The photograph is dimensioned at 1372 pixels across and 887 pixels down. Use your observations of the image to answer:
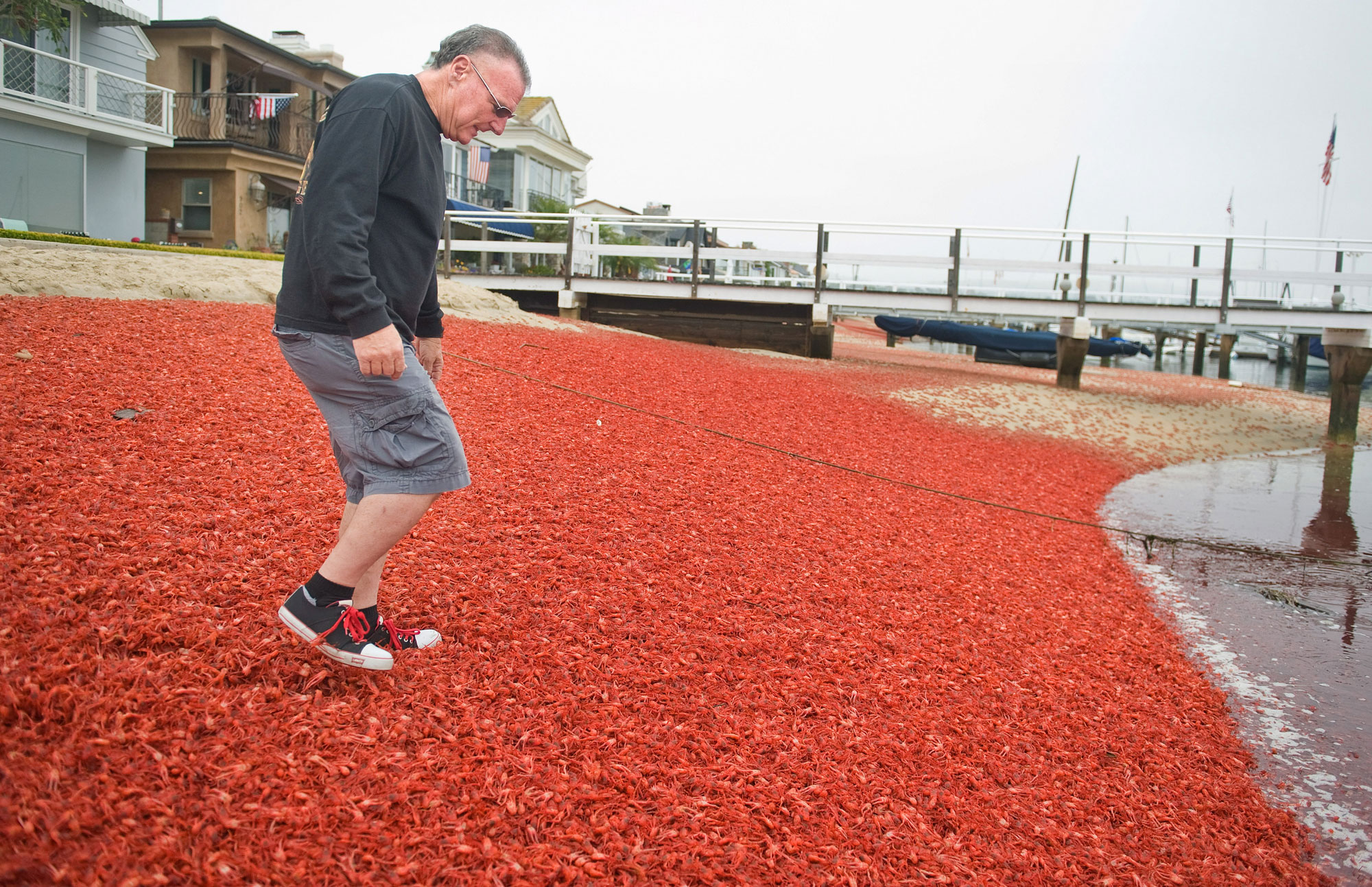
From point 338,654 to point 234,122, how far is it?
80.0 feet

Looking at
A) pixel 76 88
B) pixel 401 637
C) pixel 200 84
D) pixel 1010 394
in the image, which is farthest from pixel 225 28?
pixel 401 637

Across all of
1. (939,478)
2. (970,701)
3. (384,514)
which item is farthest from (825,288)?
(384,514)

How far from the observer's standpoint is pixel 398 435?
96.4 inches

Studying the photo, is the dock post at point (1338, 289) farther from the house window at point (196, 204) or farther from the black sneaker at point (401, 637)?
the house window at point (196, 204)

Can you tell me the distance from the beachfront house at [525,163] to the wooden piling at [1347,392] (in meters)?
23.8

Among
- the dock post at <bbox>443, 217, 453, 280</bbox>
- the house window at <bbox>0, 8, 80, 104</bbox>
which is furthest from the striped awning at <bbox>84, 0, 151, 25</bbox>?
the dock post at <bbox>443, 217, 453, 280</bbox>

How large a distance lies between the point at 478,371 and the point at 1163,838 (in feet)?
22.1

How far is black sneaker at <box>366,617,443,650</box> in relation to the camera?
2832 millimetres

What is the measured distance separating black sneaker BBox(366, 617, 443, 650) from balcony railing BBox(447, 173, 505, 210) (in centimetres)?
2862

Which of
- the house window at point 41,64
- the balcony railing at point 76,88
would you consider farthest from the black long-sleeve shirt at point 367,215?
the house window at point 41,64

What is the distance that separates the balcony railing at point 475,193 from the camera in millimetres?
30469

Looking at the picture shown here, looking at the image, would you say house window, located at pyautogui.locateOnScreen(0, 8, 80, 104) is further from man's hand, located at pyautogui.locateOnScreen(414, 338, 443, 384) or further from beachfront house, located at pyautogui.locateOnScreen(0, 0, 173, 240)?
man's hand, located at pyautogui.locateOnScreen(414, 338, 443, 384)

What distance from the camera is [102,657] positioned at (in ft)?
8.11

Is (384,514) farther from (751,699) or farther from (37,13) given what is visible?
(37,13)
